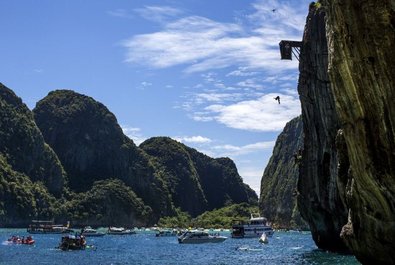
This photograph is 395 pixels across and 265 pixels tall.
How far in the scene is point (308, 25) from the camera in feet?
202

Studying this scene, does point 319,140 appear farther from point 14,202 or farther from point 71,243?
point 14,202

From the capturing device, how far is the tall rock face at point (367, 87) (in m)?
21.2

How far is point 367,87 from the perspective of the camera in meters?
22.2

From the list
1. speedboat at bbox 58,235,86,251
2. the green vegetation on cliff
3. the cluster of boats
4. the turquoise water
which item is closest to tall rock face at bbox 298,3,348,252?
the turquoise water

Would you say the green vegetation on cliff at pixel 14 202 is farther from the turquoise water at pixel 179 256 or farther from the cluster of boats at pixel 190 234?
the turquoise water at pixel 179 256

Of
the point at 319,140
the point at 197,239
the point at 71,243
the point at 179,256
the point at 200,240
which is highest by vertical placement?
the point at 319,140

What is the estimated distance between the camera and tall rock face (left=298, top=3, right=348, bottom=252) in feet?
181

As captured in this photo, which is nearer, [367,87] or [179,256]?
[367,87]

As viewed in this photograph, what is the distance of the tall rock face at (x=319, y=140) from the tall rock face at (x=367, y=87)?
28.3 metres

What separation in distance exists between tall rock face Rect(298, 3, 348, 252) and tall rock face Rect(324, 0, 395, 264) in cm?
2829

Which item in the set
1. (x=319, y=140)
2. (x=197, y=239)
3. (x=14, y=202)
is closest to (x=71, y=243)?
(x=197, y=239)

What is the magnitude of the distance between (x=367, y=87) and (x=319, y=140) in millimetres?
38131

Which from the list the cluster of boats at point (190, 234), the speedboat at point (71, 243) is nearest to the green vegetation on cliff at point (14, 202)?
the cluster of boats at point (190, 234)

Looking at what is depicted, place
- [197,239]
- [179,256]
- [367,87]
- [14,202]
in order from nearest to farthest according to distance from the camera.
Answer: [367,87] < [179,256] < [197,239] < [14,202]
